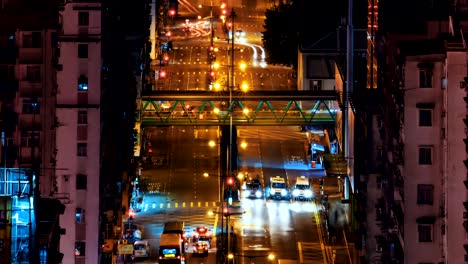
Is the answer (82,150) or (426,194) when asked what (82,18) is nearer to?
(82,150)

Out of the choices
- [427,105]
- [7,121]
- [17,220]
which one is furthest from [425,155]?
[17,220]

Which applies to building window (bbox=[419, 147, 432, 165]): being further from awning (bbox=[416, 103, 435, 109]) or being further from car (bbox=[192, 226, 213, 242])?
car (bbox=[192, 226, 213, 242])

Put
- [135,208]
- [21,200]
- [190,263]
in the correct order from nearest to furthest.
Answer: [21,200]
[190,263]
[135,208]

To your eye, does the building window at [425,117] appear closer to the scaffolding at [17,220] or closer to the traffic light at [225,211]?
the scaffolding at [17,220]

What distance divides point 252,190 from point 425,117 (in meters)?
48.3

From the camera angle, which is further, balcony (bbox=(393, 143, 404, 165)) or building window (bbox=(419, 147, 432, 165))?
balcony (bbox=(393, 143, 404, 165))

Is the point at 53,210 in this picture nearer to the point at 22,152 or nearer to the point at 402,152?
the point at 22,152

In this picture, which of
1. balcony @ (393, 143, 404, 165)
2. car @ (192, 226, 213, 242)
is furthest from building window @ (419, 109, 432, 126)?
car @ (192, 226, 213, 242)

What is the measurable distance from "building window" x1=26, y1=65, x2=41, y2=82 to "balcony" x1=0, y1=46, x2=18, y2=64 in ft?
4.13

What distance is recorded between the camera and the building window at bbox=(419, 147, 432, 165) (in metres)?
100

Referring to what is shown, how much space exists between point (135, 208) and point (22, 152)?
3894 centimetres

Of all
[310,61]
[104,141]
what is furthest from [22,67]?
[310,61]

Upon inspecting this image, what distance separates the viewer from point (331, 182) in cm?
14675

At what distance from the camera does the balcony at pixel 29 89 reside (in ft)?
344
